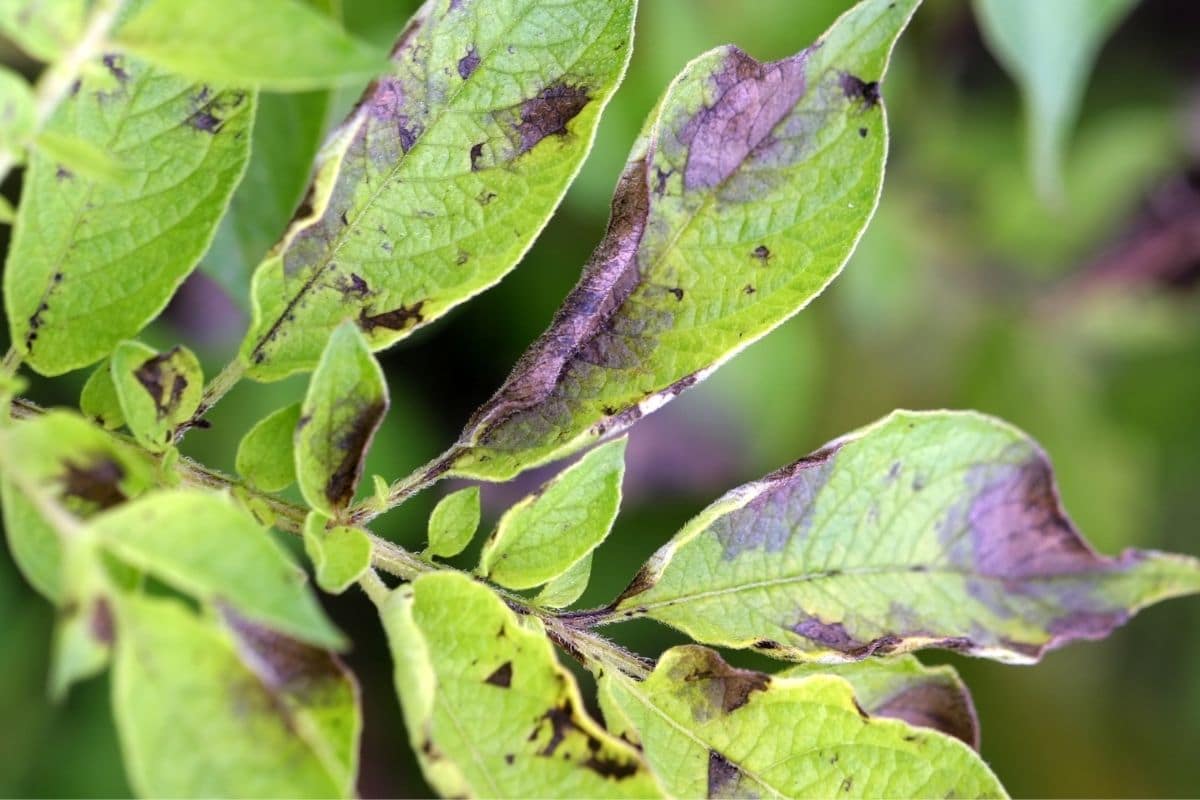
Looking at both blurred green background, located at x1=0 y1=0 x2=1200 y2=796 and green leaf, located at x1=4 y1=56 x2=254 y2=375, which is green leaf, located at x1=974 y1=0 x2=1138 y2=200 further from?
green leaf, located at x1=4 y1=56 x2=254 y2=375

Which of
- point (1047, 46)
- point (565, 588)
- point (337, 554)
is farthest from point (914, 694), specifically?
point (1047, 46)

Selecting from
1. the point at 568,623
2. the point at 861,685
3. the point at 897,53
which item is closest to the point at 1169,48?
the point at 897,53

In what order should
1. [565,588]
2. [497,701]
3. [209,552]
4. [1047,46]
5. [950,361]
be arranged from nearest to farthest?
1. [209,552]
2. [497,701]
3. [565,588]
4. [1047,46]
5. [950,361]

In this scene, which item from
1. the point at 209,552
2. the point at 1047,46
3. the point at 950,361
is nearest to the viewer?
the point at 209,552

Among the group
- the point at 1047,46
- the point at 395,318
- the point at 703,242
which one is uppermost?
the point at 1047,46

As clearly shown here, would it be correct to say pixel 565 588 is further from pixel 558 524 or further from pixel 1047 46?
pixel 1047 46

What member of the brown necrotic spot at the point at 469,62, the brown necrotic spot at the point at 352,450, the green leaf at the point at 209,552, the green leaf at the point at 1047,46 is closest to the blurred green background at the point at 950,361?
the green leaf at the point at 1047,46

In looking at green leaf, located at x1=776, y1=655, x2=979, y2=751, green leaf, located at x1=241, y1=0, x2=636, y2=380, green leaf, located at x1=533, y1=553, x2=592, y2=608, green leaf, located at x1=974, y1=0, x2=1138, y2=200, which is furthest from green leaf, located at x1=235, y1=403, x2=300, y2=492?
green leaf, located at x1=974, y1=0, x2=1138, y2=200

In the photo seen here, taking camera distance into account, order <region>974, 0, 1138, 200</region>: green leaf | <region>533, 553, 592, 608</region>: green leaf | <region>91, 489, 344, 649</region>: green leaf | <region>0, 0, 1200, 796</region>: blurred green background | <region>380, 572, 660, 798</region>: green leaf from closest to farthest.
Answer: <region>91, 489, 344, 649</region>: green leaf → <region>380, 572, 660, 798</region>: green leaf → <region>533, 553, 592, 608</region>: green leaf → <region>974, 0, 1138, 200</region>: green leaf → <region>0, 0, 1200, 796</region>: blurred green background
